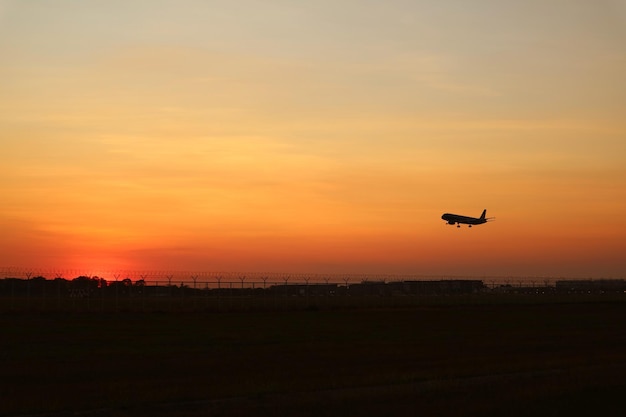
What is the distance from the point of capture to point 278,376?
1023 inches

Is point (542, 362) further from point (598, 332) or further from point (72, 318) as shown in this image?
point (72, 318)

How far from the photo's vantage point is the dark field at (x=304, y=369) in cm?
2014

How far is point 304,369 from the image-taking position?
28078 mm

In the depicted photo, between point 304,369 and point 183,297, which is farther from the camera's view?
point 183,297

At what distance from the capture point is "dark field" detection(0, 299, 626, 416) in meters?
20.1

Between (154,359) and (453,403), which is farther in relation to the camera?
(154,359)

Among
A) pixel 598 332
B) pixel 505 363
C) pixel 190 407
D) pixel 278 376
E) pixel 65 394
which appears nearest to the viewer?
pixel 190 407

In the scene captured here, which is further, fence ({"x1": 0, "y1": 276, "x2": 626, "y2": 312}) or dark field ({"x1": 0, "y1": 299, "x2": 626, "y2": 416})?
fence ({"x1": 0, "y1": 276, "x2": 626, "y2": 312})

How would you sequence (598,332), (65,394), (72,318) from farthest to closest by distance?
(72,318)
(598,332)
(65,394)

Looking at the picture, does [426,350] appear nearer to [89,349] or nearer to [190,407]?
[89,349]

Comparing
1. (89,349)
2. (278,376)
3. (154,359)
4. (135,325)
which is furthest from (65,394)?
(135,325)

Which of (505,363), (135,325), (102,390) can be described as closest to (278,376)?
(102,390)

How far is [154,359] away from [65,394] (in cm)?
903

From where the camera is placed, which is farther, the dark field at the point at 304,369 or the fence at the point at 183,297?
the fence at the point at 183,297
